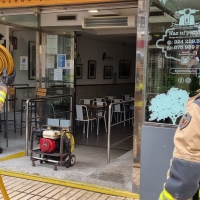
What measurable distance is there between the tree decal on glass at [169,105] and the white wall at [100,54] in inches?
229

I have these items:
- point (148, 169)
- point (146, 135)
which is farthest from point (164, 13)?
point (148, 169)

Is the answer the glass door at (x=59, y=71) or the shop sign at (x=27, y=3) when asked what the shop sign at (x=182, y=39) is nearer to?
Result: the shop sign at (x=27, y=3)

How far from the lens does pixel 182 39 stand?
3.45m

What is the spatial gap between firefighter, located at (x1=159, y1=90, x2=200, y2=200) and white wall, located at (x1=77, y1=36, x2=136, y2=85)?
8.01 metres

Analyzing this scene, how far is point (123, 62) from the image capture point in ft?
39.7

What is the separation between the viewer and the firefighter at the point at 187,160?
50.1 inches

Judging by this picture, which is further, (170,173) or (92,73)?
(92,73)

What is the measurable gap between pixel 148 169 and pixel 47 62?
418 cm

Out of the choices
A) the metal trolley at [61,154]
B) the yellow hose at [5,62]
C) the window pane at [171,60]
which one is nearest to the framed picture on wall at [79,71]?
the metal trolley at [61,154]

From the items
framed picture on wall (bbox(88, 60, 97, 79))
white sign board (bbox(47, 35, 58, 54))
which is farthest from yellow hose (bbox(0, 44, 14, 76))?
framed picture on wall (bbox(88, 60, 97, 79))

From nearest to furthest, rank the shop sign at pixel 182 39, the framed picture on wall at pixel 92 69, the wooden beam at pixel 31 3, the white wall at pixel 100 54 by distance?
the shop sign at pixel 182 39, the wooden beam at pixel 31 3, the white wall at pixel 100 54, the framed picture on wall at pixel 92 69

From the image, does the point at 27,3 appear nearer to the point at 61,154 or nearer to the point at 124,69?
the point at 61,154

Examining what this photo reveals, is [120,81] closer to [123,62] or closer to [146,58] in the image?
[123,62]

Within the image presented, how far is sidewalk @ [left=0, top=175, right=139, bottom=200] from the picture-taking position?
370 centimetres
